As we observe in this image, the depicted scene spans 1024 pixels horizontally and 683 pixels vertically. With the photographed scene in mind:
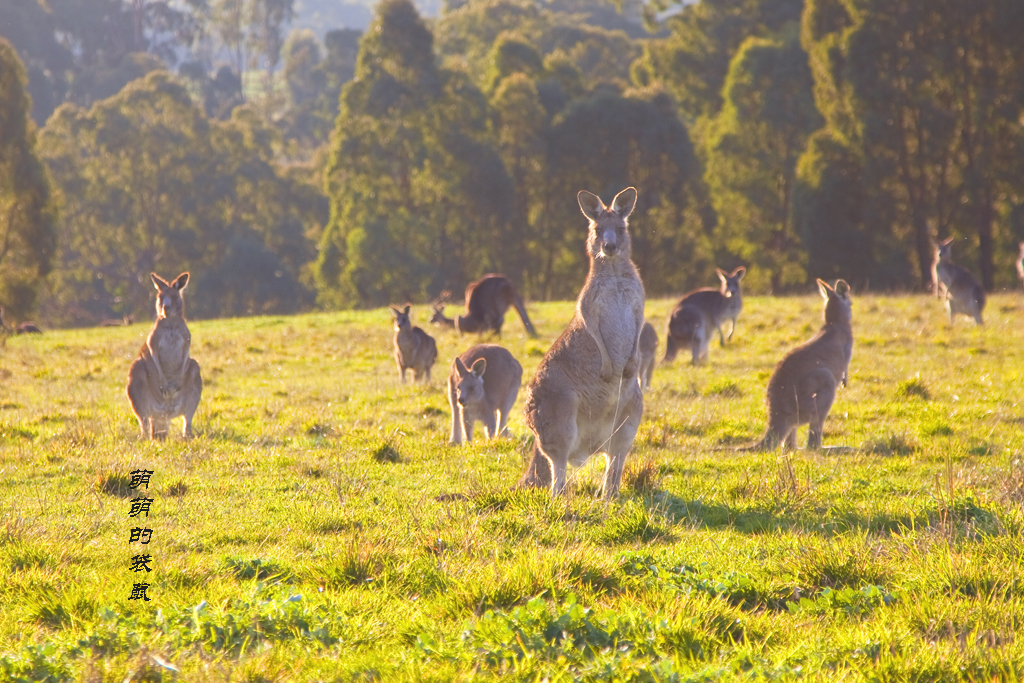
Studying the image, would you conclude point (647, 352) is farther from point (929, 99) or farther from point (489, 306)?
point (929, 99)

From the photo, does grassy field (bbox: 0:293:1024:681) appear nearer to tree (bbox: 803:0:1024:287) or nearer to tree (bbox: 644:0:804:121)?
tree (bbox: 803:0:1024:287)

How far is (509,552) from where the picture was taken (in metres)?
4.41

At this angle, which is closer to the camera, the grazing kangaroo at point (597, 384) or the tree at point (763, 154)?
the grazing kangaroo at point (597, 384)

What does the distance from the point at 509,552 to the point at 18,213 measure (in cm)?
2509

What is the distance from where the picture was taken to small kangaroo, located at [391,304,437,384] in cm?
1184

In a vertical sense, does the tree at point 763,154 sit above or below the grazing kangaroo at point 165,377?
above

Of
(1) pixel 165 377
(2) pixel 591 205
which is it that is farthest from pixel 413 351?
(2) pixel 591 205

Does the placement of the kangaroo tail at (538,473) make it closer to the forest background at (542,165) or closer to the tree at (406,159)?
the forest background at (542,165)

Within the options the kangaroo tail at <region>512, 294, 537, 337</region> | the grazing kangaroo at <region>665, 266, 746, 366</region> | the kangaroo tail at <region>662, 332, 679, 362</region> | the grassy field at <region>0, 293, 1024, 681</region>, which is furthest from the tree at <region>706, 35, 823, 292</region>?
the grassy field at <region>0, 293, 1024, 681</region>

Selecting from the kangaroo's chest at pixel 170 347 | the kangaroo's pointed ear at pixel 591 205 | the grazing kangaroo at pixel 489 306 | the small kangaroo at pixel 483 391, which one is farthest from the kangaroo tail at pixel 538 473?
the grazing kangaroo at pixel 489 306

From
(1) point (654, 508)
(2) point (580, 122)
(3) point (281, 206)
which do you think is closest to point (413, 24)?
(2) point (580, 122)

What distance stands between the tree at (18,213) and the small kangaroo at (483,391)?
20919 millimetres

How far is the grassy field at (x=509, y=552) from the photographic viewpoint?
3.27 meters

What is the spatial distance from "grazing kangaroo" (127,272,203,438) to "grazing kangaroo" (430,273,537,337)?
24.1 feet
